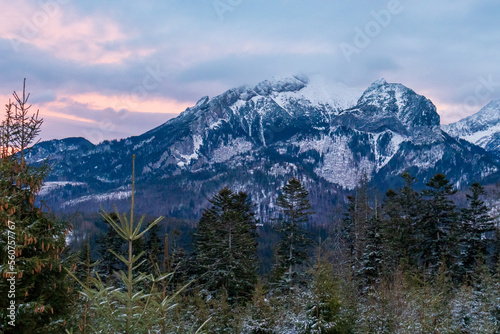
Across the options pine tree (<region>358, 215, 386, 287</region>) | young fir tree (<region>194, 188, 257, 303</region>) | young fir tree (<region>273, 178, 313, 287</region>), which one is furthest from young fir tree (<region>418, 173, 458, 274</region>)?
young fir tree (<region>194, 188, 257, 303</region>)

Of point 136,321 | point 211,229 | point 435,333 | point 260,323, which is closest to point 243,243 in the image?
point 211,229

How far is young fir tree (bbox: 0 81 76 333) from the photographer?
909 cm

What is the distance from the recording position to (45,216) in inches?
442

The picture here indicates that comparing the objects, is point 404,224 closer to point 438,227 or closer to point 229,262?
point 438,227

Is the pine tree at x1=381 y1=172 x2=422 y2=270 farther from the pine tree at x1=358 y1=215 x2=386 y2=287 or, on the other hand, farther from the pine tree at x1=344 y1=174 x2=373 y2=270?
the pine tree at x1=358 y1=215 x2=386 y2=287

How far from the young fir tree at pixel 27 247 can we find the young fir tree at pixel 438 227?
104 ft

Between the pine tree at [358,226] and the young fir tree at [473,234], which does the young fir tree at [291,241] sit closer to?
the pine tree at [358,226]

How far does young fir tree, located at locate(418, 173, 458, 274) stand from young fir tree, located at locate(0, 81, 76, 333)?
31.6 m

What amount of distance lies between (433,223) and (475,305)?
1706 centimetres

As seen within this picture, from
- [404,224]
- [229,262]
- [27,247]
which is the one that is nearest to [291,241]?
[229,262]

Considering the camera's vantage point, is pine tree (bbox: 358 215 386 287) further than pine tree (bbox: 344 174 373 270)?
No

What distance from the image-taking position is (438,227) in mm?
33906

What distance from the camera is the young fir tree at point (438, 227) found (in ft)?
108

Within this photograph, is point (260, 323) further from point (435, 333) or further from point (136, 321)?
point (136, 321)
